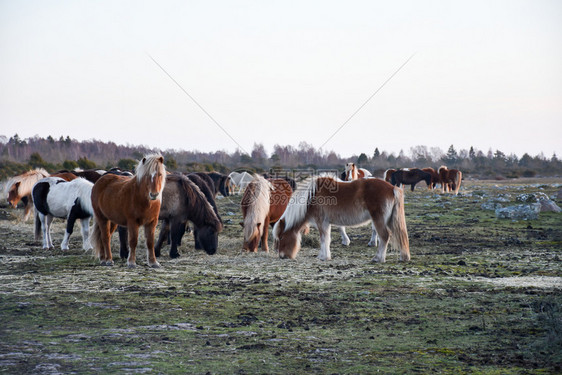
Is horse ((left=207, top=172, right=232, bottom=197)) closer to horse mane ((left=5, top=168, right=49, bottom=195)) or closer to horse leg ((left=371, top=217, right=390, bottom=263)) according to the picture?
horse mane ((left=5, top=168, right=49, bottom=195))

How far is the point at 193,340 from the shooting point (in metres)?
4.77

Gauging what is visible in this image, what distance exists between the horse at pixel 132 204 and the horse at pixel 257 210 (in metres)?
2.64

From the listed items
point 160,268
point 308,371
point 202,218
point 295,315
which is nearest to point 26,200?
point 202,218

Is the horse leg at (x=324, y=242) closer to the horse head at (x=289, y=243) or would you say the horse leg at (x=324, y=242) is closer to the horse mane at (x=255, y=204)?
the horse head at (x=289, y=243)

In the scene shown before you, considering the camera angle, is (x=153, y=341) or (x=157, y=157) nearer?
(x=153, y=341)

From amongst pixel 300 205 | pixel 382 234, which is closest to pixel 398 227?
pixel 382 234

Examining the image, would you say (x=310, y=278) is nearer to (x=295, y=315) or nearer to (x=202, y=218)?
(x=295, y=315)

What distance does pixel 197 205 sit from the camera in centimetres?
1045

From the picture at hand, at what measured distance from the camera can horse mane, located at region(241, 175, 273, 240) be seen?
36.1 feet

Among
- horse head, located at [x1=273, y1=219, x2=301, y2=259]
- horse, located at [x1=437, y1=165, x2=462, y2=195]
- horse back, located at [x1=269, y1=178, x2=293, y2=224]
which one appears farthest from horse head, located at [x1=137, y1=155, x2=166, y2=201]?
horse, located at [x1=437, y1=165, x2=462, y2=195]

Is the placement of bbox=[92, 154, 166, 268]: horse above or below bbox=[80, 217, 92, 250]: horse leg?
above

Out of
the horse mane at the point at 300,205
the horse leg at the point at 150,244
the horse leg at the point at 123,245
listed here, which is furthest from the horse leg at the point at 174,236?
the horse mane at the point at 300,205

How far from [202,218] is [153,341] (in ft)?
19.4

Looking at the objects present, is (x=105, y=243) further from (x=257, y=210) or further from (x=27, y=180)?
(x=27, y=180)
